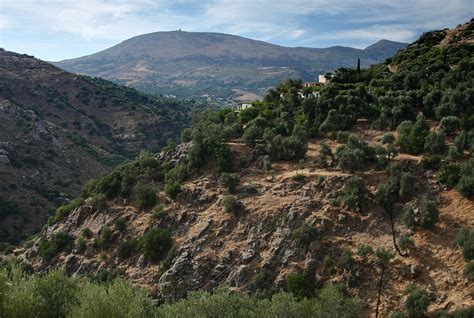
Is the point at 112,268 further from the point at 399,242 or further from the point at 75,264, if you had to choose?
the point at 399,242

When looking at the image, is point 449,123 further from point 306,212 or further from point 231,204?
point 231,204

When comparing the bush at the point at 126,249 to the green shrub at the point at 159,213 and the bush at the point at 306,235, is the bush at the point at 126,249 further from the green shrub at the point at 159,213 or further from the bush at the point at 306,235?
the bush at the point at 306,235

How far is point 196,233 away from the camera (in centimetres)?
3425

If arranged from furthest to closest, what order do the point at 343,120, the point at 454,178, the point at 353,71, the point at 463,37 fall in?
1. the point at 463,37
2. the point at 353,71
3. the point at 343,120
4. the point at 454,178

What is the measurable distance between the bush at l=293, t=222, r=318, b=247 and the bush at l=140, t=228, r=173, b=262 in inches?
413

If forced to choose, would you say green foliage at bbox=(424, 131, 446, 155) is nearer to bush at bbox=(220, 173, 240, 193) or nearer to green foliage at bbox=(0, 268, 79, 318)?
bush at bbox=(220, 173, 240, 193)

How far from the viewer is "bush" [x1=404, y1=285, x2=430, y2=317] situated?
2356cm

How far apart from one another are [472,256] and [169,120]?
336 ft

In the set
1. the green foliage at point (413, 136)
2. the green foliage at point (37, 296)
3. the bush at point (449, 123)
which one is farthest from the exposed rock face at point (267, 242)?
the green foliage at point (37, 296)

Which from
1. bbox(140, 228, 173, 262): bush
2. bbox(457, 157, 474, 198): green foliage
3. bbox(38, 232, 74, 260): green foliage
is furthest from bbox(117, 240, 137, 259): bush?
bbox(457, 157, 474, 198): green foliage

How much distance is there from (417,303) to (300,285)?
277 inches

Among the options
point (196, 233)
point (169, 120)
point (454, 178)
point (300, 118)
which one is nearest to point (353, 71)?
point (300, 118)

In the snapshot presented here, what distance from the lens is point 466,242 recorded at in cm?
2511

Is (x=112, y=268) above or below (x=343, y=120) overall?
below
